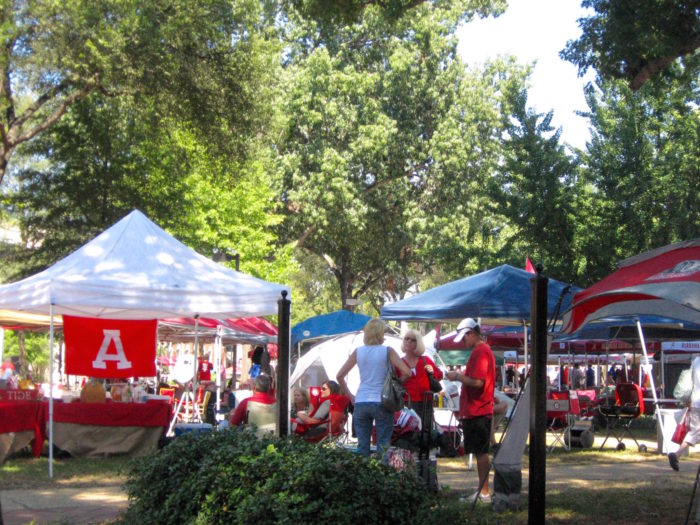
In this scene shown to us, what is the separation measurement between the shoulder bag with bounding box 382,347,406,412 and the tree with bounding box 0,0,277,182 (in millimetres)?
13473

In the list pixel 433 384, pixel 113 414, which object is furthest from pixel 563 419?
pixel 113 414

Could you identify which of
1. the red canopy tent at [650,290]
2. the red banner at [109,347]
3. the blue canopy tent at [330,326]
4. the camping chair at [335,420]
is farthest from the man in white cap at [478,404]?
the blue canopy tent at [330,326]

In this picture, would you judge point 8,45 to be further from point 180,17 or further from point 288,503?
point 288,503

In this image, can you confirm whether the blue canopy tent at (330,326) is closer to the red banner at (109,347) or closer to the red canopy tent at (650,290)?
the red banner at (109,347)

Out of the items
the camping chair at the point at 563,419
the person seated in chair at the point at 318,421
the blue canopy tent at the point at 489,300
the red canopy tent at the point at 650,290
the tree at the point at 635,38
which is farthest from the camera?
the camping chair at the point at 563,419

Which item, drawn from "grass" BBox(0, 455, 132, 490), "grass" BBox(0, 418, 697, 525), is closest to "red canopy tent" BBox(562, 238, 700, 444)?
"grass" BBox(0, 418, 697, 525)

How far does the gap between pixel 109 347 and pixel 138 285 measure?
5.29 ft

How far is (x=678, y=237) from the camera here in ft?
69.0

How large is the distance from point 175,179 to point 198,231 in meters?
1.98

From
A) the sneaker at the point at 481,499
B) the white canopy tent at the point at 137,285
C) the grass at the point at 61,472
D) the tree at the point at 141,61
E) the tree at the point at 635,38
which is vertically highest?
the tree at the point at 141,61

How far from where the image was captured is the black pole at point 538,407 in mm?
5887

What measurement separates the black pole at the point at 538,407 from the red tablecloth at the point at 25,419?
8585 mm

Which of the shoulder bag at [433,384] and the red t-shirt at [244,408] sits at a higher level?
the shoulder bag at [433,384]

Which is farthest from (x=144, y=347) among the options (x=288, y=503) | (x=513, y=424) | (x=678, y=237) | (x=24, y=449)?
(x=678, y=237)
